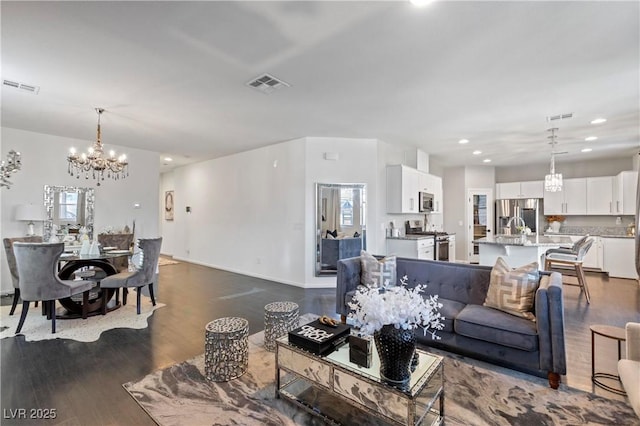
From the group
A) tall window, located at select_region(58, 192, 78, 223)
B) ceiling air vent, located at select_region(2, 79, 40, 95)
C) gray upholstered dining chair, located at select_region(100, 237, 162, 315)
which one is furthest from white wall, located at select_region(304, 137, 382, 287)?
tall window, located at select_region(58, 192, 78, 223)

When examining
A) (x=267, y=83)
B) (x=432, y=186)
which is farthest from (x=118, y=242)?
(x=432, y=186)

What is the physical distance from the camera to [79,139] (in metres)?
5.82

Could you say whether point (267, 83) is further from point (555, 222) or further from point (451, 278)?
point (555, 222)

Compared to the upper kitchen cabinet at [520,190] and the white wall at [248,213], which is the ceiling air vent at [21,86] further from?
the upper kitchen cabinet at [520,190]

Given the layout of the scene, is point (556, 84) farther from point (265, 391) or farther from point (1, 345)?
point (1, 345)

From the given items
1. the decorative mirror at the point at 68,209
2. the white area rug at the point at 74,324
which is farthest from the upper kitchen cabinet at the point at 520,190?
the decorative mirror at the point at 68,209

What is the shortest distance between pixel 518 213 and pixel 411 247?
4.59 m

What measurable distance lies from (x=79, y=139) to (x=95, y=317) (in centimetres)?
382

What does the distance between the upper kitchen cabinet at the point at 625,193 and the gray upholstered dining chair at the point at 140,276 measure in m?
9.57

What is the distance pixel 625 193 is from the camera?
6.70 m

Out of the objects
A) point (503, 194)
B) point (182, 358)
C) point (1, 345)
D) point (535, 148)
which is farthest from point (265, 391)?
point (503, 194)

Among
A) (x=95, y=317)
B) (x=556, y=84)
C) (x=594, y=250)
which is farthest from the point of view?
(x=594, y=250)

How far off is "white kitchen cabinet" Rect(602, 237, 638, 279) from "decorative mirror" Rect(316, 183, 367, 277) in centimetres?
568

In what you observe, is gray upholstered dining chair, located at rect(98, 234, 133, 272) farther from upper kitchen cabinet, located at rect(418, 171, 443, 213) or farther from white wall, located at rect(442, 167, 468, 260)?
white wall, located at rect(442, 167, 468, 260)
